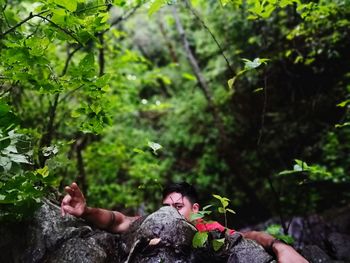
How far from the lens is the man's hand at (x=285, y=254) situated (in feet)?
8.64

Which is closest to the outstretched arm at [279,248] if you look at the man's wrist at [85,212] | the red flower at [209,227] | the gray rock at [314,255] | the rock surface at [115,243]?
the rock surface at [115,243]

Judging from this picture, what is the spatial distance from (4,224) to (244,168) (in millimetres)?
6940

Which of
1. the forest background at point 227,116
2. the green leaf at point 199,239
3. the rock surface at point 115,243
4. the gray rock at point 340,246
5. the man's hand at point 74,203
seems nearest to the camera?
the green leaf at point 199,239

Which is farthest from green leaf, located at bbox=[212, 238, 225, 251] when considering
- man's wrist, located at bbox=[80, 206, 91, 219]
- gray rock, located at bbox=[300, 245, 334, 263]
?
gray rock, located at bbox=[300, 245, 334, 263]

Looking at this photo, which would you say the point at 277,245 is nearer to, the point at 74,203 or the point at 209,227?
the point at 209,227

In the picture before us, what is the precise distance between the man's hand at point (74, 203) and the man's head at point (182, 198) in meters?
0.97

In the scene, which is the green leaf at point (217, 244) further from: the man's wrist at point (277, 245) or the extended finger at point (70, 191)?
the extended finger at point (70, 191)

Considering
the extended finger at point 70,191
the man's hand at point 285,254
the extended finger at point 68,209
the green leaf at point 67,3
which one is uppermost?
the green leaf at point 67,3

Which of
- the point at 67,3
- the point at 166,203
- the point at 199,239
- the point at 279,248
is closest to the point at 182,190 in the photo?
the point at 166,203

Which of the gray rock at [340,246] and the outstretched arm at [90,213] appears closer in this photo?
the outstretched arm at [90,213]

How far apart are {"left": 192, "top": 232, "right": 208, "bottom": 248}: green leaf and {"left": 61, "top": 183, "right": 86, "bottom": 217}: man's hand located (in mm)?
942

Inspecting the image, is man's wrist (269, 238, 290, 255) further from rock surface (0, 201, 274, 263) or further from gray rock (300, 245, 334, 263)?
gray rock (300, 245, 334, 263)

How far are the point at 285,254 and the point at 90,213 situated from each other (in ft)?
5.34

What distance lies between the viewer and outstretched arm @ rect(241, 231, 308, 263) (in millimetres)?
2643
